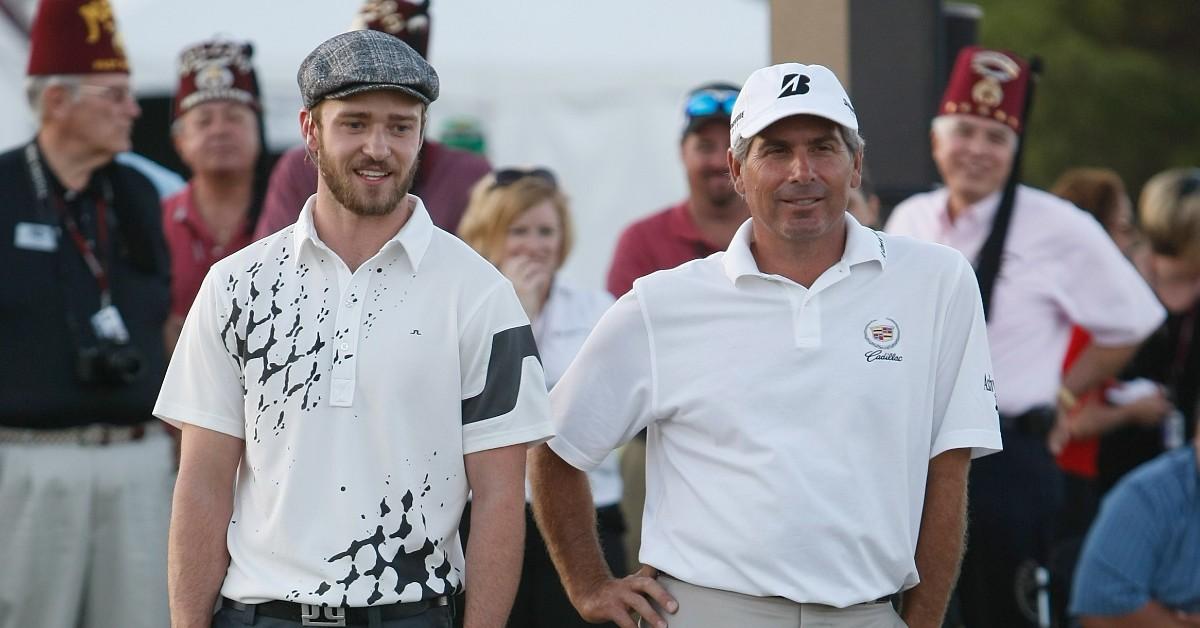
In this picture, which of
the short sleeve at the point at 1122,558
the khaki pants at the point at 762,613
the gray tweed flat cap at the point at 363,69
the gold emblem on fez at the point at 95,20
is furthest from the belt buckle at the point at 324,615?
the short sleeve at the point at 1122,558

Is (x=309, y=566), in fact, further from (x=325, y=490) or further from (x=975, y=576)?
(x=975, y=576)

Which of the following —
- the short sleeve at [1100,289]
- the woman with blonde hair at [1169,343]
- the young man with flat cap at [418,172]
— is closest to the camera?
the young man with flat cap at [418,172]

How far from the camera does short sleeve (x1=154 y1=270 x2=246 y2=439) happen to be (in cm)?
336

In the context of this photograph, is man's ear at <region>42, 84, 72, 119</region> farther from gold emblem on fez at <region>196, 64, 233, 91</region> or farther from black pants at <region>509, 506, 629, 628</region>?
black pants at <region>509, 506, 629, 628</region>

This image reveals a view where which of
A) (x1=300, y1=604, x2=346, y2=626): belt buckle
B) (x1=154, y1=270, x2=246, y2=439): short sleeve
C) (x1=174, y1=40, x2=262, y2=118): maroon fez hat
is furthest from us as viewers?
(x1=174, y1=40, x2=262, y2=118): maroon fez hat

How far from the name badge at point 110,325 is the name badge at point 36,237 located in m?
0.24

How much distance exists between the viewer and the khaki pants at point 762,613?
10.8ft

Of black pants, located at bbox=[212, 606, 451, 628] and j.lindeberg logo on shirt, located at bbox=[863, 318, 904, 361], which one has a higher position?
j.lindeberg logo on shirt, located at bbox=[863, 318, 904, 361]

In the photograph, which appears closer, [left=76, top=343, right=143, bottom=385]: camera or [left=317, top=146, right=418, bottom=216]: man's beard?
[left=317, top=146, right=418, bottom=216]: man's beard

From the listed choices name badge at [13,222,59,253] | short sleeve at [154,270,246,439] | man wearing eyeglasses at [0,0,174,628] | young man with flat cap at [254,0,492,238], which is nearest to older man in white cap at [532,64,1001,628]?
short sleeve at [154,270,246,439]

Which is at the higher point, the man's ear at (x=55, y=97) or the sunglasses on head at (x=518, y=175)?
the man's ear at (x=55, y=97)

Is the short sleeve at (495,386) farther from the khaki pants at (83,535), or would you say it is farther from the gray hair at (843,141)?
the khaki pants at (83,535)

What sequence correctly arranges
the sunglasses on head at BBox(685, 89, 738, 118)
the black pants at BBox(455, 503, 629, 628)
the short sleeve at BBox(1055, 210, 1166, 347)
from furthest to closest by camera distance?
the short sleeve at BBox(1055, 210, 1166, 347)
the sunglasses on head at BBox(685, 89, 738, 118)
the black pants at BBox(455, 503, 629, 628)

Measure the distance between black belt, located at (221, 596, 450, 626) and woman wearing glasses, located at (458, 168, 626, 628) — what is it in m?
1.62
